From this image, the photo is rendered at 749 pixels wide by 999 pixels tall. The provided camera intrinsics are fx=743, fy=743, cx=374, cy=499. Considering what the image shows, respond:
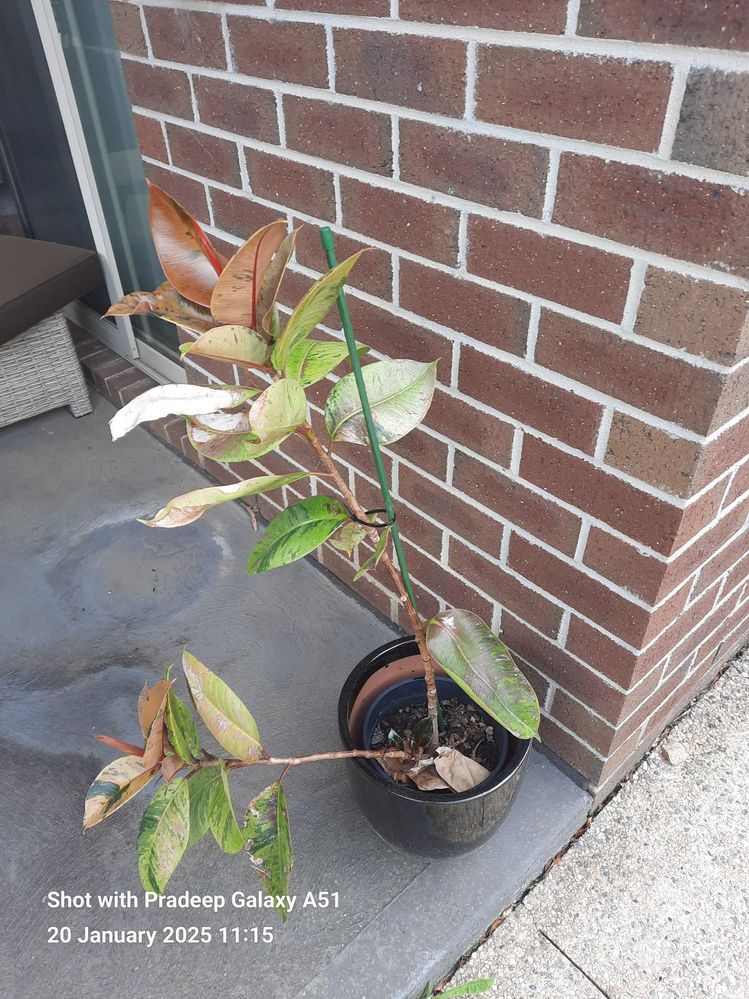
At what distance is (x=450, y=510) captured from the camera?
1431 mm

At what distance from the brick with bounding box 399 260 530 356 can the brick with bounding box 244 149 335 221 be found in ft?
0.74

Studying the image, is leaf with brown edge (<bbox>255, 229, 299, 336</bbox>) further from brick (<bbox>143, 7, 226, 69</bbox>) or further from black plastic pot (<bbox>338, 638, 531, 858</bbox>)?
brick (<bbox>143, 7, 226, 69</bbox>)

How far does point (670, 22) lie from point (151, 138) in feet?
4.42

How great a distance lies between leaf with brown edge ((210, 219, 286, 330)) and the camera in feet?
2.64

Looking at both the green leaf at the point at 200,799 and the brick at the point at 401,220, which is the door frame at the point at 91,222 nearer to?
the brick at the point at 401,220

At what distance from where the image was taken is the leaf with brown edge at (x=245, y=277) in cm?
80

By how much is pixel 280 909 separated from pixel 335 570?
0.97 m

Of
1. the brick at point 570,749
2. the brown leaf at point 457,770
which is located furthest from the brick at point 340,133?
the brick at point 570,749

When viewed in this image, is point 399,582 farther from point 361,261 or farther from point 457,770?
point 361,261

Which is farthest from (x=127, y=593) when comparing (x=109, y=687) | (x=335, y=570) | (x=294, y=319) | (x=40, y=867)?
(x=294, y=319)

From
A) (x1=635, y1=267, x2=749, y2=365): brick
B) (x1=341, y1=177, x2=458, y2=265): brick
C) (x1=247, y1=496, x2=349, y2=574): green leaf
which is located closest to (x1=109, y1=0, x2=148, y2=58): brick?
(x1=341, y1=177, x2=458, y2=265): brick

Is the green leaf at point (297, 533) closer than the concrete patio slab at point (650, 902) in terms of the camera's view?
Yes

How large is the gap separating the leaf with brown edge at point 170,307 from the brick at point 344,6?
525mm

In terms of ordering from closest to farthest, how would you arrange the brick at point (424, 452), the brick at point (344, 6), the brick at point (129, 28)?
the brick at point (344, 6)
the brick at point (424, 452)
the brick at point (129, 28)
